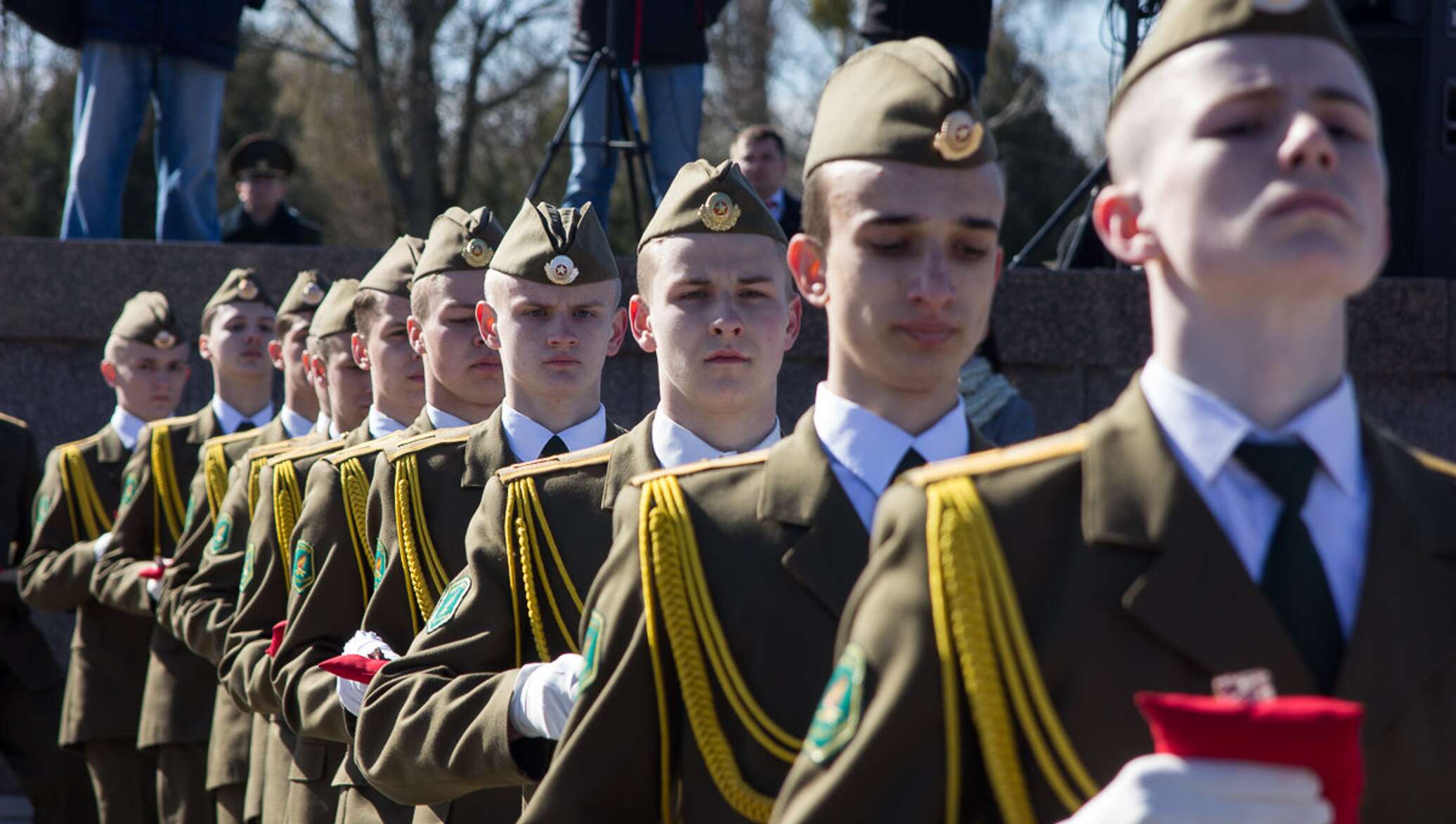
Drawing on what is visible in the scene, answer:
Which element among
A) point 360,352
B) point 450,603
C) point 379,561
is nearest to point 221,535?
→ point 360,352

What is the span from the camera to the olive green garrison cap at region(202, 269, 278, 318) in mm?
7996

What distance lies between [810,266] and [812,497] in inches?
12.5

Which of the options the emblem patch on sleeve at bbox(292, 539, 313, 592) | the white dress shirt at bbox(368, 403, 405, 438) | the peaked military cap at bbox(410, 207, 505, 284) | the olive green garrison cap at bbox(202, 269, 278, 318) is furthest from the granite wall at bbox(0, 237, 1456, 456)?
the emblem patch on sleeve at bbox(292, 539, 313, 592)

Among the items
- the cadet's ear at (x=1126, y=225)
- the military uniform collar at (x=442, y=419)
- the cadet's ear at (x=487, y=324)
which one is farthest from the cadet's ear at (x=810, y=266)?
the military uniform collar at (x=442, y=419)

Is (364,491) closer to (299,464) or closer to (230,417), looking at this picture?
(299,464)

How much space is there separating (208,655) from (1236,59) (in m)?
5.18

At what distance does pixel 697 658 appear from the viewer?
8.61 feet

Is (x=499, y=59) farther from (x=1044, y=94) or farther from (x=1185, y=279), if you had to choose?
(x=1185, y=279)

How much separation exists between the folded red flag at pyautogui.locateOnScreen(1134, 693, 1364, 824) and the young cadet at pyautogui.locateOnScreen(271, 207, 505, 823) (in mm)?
3127

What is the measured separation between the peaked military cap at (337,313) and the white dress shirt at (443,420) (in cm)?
150

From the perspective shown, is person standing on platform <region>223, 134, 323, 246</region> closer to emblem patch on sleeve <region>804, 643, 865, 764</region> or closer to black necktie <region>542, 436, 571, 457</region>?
black necktie <region>542, 436, 571, 457</region>

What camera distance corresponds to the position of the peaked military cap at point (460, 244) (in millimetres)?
5145

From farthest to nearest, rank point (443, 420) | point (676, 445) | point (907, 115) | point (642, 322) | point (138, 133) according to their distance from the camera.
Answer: point (138, 133) < point (443, 420) < point (642, 322) < point (676, 445) < point (907, 115)

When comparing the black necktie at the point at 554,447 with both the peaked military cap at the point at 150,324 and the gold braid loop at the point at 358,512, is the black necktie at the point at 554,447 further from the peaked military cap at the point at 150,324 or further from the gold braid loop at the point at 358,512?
the peaked military cap at the point at 150,324
